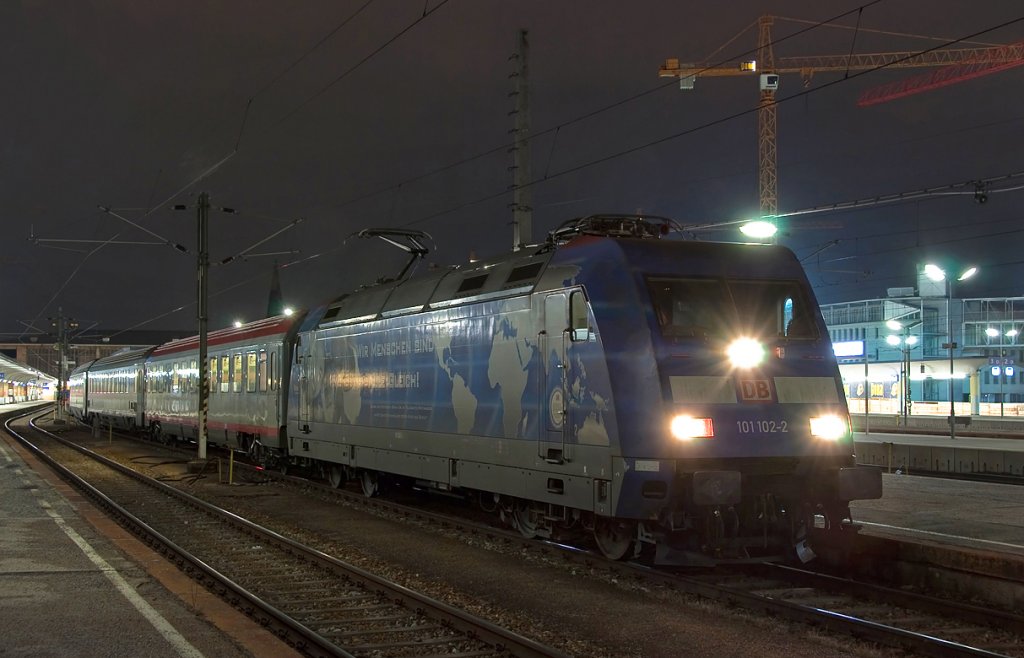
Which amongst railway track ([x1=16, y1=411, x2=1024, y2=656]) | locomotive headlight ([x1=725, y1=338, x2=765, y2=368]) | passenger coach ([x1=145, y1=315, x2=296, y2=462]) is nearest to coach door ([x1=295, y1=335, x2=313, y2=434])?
passenger coach ([x1=145, y1=315, x2=296, y2=462])

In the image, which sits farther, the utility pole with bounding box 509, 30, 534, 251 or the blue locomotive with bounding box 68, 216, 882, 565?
the utility pole with bounding box 509, 30, 534, 251

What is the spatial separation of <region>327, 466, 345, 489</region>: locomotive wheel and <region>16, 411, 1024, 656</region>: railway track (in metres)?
7.94

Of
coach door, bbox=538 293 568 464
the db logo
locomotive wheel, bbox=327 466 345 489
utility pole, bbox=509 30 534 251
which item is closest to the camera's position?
the db logo

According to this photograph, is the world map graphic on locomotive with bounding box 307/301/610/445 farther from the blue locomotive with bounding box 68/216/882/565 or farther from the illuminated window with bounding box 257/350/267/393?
the illuminated window with bounding box 257/350/267/393

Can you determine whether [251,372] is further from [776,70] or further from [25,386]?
[25,386]

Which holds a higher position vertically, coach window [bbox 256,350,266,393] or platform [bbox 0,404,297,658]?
coach window [bbox 256,350,266,393]

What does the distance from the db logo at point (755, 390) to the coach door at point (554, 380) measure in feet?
6.67

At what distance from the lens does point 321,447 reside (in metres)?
18.7

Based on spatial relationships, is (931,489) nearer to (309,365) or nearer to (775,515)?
(775,515)

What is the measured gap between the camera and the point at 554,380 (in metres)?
11.1

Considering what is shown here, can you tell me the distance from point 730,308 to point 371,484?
29.8ft

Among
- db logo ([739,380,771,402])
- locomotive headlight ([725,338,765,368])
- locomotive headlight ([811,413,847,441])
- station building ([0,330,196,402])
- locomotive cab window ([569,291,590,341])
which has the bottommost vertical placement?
locomotive headlight ([811,413,847,441])

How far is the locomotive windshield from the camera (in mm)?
10273

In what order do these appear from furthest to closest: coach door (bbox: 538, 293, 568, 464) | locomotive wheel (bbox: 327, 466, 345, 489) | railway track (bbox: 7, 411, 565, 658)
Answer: locomotive wheel (bbox: 327, 466, 345, 489)
coach door (bbox: 538, 293, 568, 464)
railway track (bbox: 7, 411, 565, 658)
